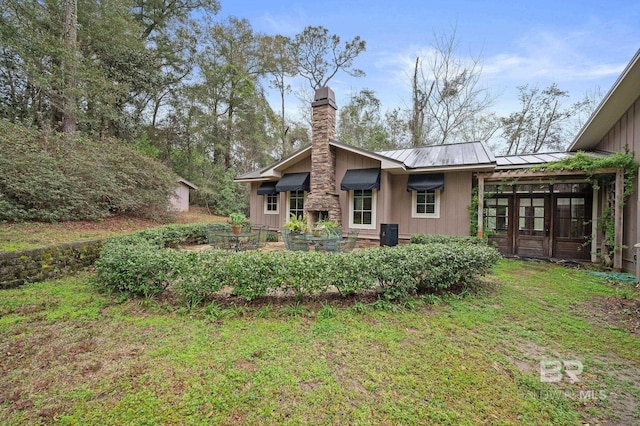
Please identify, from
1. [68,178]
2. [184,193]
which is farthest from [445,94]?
[68,178]

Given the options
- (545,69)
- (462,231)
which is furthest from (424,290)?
(545,69)

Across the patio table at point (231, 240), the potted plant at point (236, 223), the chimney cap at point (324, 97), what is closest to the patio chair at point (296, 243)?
the patio table at point (231, 240)

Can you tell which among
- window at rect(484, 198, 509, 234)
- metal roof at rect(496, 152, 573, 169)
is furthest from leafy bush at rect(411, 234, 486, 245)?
metal roof at rect(496, 152, 573, 169)

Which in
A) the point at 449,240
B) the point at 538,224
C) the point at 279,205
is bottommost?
the point at 449,240

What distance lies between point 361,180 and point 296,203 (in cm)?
332

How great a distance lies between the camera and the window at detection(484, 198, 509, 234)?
29.4 feet

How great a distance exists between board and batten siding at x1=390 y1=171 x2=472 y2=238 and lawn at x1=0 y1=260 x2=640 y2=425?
4866mm

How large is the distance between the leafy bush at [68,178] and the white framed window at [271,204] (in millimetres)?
4779

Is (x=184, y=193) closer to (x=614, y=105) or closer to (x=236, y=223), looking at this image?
(x=236, y=223)

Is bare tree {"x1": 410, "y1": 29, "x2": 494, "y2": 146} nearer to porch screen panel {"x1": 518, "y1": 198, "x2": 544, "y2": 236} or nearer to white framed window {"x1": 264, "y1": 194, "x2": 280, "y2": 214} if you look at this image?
porch screen panel {"x1": 518, "y1": 198, "x2": 544, "y2": 236}

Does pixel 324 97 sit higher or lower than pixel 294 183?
higher

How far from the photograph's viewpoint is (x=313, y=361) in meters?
2.62

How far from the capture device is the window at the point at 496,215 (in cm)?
896

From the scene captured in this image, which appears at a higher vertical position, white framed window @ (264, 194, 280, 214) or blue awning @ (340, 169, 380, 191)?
blue awning @ (340, 169, 380, 191)
